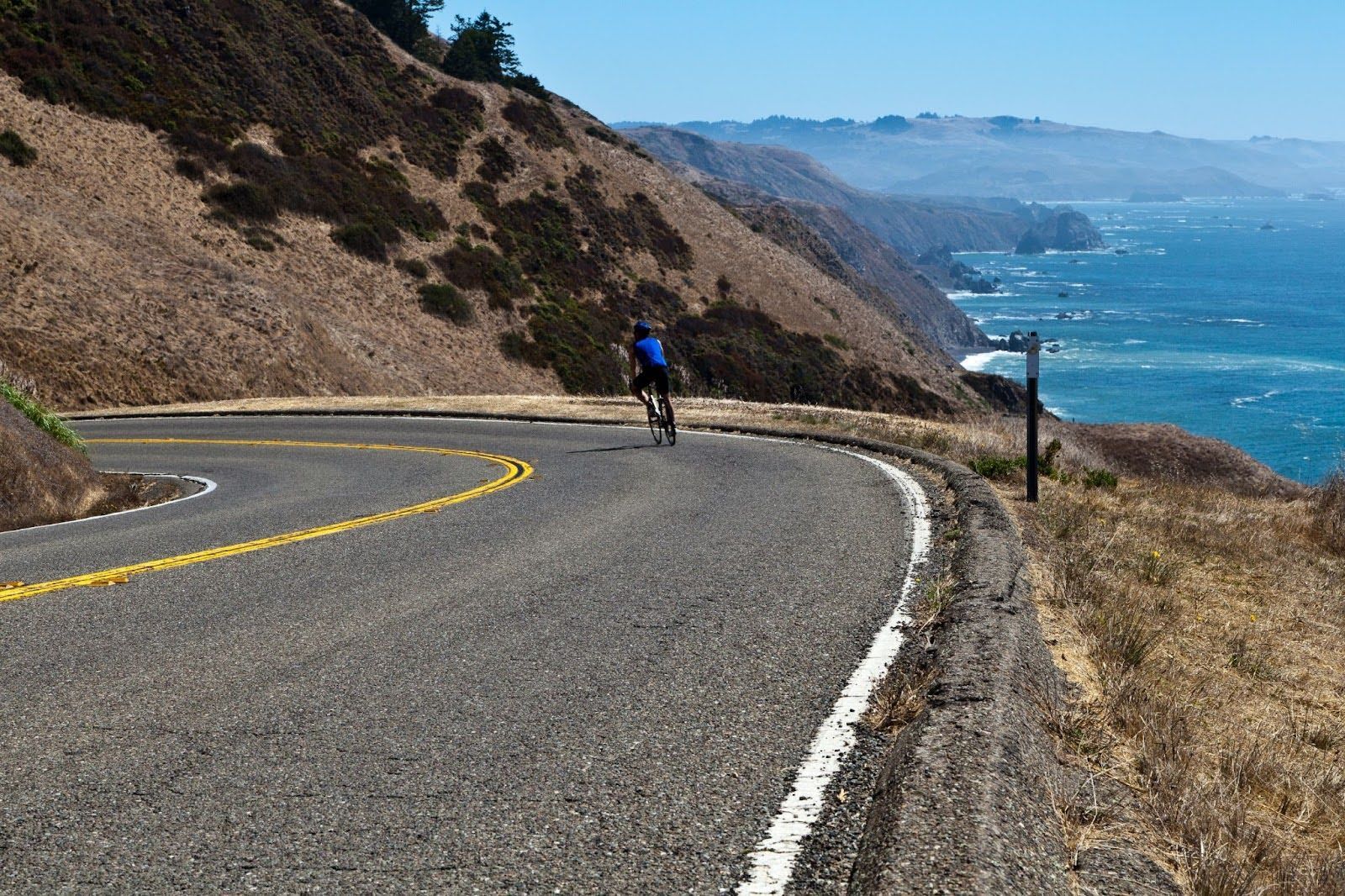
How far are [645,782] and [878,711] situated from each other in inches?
47.1

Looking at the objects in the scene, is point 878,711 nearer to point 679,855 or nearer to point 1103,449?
point 679,855

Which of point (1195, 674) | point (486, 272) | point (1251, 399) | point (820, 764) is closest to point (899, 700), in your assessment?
point (820, 764)

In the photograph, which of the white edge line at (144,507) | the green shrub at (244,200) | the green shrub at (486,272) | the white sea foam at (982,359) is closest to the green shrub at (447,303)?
the green shrub at (486,272)

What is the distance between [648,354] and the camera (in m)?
17.7

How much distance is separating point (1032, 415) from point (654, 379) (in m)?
8.22

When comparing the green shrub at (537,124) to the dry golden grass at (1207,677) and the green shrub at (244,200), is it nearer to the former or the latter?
the green shrub at (244,200)

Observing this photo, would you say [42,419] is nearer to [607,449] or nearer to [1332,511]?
[607,449]

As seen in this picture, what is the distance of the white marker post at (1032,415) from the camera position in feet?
32.8

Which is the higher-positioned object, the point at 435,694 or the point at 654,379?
the point at 654,379

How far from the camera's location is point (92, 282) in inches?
1501

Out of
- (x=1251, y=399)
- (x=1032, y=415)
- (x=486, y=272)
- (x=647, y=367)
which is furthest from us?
(x=1251, y=399)

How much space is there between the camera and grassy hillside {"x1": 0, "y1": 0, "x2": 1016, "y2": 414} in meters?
39.0

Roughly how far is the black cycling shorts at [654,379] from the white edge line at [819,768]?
34.6ft

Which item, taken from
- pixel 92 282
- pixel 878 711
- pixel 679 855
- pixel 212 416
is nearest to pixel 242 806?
pixel 679 855
